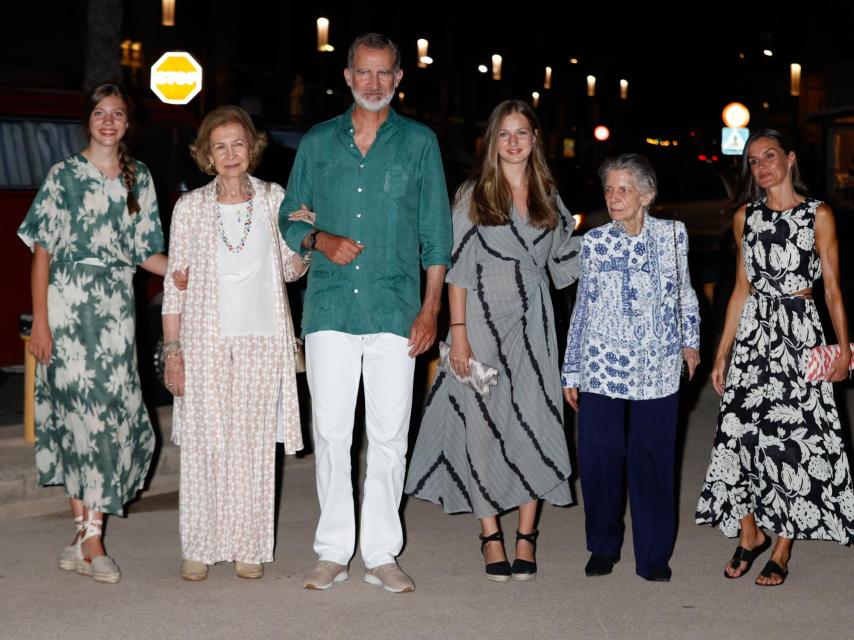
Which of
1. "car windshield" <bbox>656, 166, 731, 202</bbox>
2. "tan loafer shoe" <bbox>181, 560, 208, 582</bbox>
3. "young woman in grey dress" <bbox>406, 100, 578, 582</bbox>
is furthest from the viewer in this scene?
"car windshield" <bbox>656, 166, 731, 202</bbox>

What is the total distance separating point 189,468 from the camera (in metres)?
5.55

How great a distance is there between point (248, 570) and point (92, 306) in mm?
1329

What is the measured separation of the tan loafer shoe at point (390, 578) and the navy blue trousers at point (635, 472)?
3.00 feet

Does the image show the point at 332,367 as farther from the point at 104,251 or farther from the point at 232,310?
the point at 104,251

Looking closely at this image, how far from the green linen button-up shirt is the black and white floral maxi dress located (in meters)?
1.44

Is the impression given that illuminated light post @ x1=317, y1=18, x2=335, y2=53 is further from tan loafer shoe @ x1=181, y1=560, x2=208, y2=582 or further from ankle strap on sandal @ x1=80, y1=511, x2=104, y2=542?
tan loafer shoe @ x1=181, y1=560, x2=208, y2=582

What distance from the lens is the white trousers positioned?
5.41 meters

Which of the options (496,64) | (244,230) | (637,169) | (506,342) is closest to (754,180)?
(637,169)

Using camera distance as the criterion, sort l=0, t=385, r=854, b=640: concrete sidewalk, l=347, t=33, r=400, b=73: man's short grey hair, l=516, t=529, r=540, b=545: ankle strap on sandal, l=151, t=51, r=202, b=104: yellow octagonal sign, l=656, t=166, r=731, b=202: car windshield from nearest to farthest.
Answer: l=0, t=385, r=854, b=640: concrete sidewalk → l=347, t=33, r=400, b=73: man's short grey hair → l=516, t=529, r=540, b=545: ankle strap on sandal → l=151, t=51, r=202, b=104: yellow octagonal sign → l=656, t=166, r=731, b=202: car windshield

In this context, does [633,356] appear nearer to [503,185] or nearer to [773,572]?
[503,185]

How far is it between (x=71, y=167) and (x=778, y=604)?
3527 mm

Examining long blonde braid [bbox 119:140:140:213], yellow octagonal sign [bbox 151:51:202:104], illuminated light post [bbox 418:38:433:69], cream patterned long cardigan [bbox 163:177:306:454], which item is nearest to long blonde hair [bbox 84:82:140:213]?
long blonde braid [bbox 119:140:140:213]

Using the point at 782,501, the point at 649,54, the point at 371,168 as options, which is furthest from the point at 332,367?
the point at 649,54

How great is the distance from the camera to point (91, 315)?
5664mm
